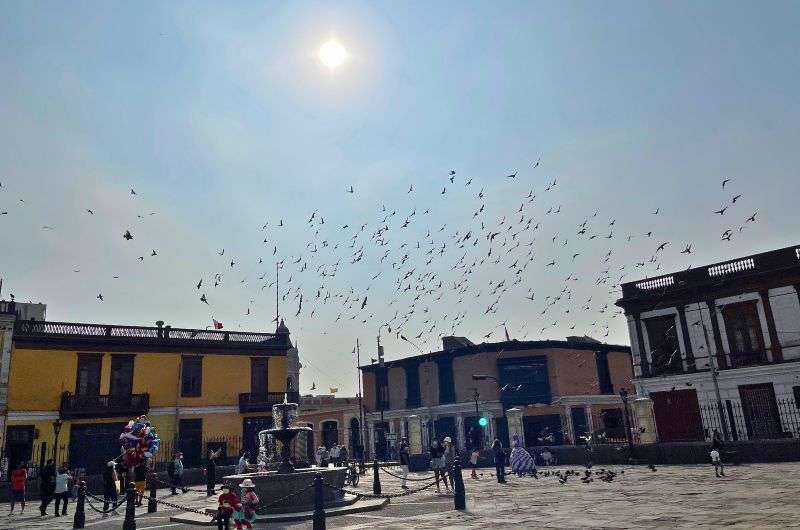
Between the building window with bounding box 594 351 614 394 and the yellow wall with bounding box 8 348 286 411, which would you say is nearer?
the yellow wall with bounding box 8 348 286 411

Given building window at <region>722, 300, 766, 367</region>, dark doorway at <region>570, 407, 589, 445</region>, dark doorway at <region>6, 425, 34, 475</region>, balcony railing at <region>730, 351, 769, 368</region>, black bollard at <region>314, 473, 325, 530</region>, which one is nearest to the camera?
black bollard at <region>314, 473, 325, 530</region>

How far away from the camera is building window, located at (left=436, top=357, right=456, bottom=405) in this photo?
43.2m

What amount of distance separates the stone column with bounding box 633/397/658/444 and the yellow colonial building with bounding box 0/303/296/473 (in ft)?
74.5

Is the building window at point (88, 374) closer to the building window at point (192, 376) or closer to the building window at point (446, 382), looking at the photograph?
the building window at point (192, 376)

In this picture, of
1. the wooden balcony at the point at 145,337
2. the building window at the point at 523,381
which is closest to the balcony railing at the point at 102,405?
the wooden balcony at the point at 145,337

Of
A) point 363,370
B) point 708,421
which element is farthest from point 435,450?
point 363,370

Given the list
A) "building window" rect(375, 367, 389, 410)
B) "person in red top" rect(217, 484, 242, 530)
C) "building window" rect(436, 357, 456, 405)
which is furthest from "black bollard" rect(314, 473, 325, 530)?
"building window" rect(375, 367, 389, 410)

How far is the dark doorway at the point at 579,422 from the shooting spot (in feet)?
131

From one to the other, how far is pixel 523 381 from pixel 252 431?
758 inches

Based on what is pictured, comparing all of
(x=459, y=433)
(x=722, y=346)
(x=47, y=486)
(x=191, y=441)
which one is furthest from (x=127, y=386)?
(x=722, y=346)

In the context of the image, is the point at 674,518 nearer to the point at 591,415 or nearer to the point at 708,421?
the point at 708,421

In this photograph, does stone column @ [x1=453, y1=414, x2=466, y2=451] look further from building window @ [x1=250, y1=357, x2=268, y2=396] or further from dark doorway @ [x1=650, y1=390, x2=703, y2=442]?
dark doorway @ [x1=650, y1=390, x2=703, y2=442]

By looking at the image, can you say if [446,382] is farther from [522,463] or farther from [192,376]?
[522,463]

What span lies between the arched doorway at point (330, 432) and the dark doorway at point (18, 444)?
23502 millimetres
